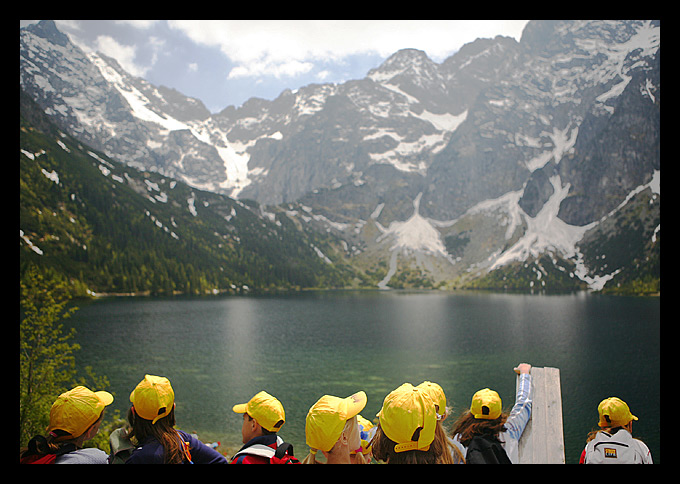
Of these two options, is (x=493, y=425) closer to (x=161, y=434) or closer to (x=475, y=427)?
(x=475, y=427)

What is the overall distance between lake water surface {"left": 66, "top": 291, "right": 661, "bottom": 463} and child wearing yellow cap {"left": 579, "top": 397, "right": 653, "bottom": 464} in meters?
21.1

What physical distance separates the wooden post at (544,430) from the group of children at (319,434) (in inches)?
4.4

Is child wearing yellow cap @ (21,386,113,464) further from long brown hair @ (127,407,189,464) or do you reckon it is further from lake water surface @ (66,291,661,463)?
lake water surface @ (66,291,661,463)

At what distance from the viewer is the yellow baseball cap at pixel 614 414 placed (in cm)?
573

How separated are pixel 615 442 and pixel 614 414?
15.0 inches

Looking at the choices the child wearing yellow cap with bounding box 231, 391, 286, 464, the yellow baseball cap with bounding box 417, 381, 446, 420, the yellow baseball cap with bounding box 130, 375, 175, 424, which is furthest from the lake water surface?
the yellow baseball cap with bounding box 130, 375, 175, 424

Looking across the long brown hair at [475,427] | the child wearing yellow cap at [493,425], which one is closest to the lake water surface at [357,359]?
the child wearing yellow cap at [493,425]

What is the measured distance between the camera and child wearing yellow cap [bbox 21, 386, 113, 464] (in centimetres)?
496

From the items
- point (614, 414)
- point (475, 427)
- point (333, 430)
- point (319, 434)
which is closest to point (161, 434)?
point (319, 434)

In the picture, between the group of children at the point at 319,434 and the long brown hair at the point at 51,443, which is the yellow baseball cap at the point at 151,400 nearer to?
the group of children at the point at 319,434
